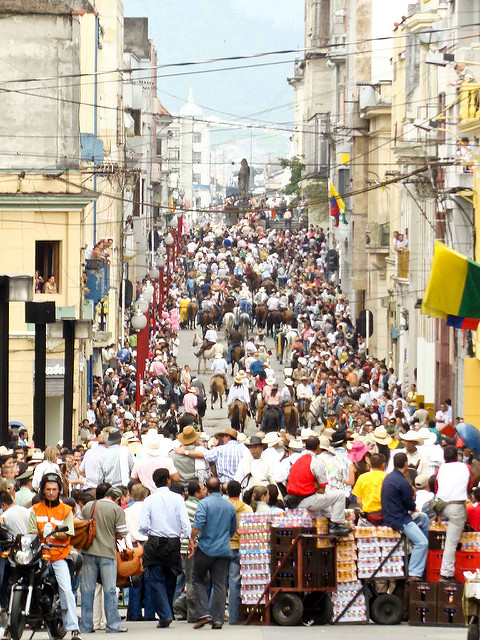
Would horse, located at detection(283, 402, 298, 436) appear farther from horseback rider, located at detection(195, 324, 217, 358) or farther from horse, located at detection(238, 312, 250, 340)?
horse, located at detection(238, 312, 250, 340)

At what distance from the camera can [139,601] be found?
1766 centimetres

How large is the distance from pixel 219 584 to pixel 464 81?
18980 millimetres

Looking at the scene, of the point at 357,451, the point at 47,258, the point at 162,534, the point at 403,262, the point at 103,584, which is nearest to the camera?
the point at 103,584

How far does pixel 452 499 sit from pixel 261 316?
3998cm

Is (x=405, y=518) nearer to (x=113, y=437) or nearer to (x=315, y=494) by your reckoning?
(x=315, y=494)

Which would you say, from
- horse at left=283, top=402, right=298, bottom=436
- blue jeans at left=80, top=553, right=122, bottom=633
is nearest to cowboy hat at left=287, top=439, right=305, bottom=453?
blue jeans at left=80, top=553, right=122, bottom=633

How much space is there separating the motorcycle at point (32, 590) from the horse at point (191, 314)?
4592cm

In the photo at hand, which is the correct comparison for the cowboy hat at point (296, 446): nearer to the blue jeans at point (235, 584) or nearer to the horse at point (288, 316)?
the blue jeans at point (235, 584)

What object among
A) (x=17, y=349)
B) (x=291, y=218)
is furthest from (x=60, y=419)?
(x=291, y=218)

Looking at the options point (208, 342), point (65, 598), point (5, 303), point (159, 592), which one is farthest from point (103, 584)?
point (208, 342)

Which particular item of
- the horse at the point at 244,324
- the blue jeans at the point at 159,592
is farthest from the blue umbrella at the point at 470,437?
the horse at the point at 244,324

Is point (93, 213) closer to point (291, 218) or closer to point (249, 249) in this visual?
point (249, 249)

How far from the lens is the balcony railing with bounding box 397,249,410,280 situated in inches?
1914

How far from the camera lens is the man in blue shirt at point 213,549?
1639cm
